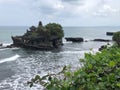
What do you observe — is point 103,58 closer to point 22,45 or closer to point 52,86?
point 52,86

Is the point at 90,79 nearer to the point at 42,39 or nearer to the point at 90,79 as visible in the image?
the point at 90,79

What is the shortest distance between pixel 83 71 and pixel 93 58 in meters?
0.87

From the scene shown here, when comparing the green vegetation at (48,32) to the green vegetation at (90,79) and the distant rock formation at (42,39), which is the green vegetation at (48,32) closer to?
the distant rock formation at (42,39)

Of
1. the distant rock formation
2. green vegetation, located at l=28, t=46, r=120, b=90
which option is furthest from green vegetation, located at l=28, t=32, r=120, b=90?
the distant rock formation

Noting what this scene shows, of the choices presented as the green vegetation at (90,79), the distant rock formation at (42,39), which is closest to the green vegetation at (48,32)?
the distant rock formation at (42,39)

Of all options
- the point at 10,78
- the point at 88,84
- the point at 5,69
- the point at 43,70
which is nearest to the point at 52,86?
the point at 88,84

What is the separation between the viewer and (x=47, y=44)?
10169 cm

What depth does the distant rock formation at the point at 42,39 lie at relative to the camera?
330 ft

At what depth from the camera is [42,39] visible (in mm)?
104562

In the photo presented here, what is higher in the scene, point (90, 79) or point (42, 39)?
point (90, 79)

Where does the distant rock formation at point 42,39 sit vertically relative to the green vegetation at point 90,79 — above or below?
below

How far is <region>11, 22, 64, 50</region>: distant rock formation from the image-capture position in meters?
100

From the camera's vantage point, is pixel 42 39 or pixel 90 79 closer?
pixel 90 79

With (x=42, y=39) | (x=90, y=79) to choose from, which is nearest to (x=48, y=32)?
(x=42, y=39)
